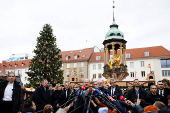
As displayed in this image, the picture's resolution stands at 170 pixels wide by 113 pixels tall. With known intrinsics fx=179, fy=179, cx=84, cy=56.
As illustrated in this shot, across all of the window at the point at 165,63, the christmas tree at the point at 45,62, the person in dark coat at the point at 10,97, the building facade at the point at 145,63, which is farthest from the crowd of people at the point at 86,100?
the window at the point at 165,63

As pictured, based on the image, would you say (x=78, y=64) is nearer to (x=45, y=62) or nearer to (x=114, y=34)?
(x=114, y=34)

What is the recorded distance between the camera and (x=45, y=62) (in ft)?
75.8

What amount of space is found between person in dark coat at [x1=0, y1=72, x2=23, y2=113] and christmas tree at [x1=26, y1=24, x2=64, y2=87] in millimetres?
16637

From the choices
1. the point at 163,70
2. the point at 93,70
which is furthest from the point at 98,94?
the point at 93,70

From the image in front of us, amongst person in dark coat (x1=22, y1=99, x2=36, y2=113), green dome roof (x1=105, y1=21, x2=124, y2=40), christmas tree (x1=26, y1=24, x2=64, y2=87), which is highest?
green dome roof (x1=105, y1=21, x2=124, y2=40)

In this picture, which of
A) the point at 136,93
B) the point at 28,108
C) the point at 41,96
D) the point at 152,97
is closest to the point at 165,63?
the point at 136,93

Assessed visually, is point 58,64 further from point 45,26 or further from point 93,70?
point 93,70

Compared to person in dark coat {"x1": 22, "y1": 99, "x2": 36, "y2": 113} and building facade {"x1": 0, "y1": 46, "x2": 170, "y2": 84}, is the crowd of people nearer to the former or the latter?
person in dark coat {"x1": 22, "y1": 99, "x2": 36, "y2": 113}

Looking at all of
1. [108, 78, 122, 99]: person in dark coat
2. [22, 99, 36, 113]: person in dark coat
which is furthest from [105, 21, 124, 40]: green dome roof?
[22, 99, 36, 113]: person in dark coat

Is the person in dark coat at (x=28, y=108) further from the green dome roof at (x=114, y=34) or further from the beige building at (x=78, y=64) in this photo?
the beige building at (x=78, y=64)

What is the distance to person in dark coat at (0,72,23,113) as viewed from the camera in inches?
214

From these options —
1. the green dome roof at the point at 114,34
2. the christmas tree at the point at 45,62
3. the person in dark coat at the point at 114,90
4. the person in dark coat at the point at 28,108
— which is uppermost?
the green dome roof at the point at 114,34

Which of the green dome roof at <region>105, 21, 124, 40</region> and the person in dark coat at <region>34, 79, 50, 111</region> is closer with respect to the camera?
the person in dark coat at <region>34, 79, 50, 111</region>

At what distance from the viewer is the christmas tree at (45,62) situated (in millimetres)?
22188
